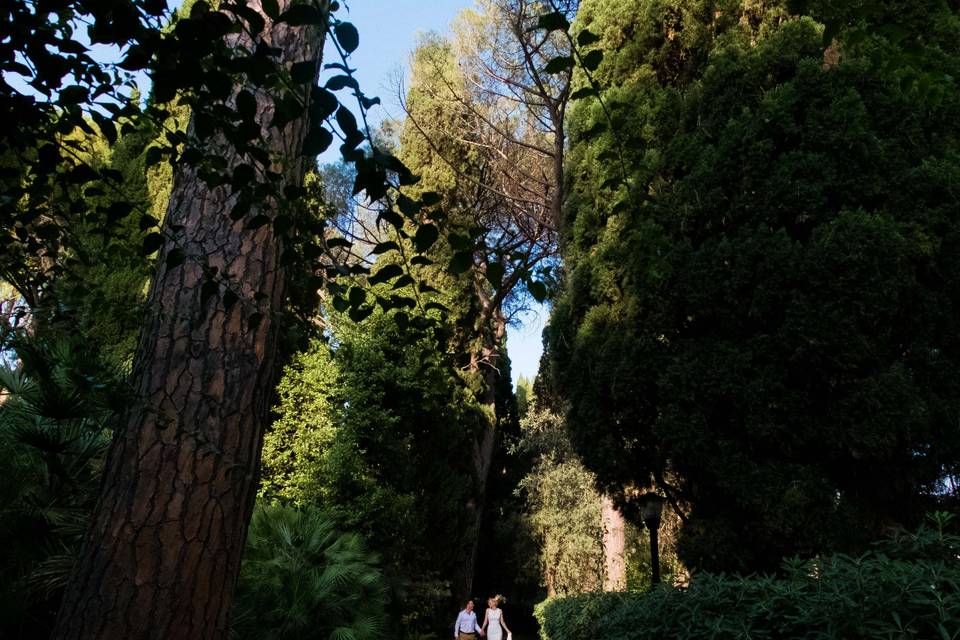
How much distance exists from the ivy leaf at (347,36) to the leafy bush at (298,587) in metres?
5.15

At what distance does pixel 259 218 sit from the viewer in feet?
5.00

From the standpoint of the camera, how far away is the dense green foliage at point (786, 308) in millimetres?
6422

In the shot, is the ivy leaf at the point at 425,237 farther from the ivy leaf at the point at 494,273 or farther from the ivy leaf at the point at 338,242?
the ivy leaf at the point at 338,242

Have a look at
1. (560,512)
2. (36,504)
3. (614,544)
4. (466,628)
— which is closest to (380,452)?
(466,628)

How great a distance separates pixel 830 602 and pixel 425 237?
3042mm

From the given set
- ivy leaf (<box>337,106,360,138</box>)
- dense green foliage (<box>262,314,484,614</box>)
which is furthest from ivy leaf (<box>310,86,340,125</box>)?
dense green foliage (<box>262,314,484,614</box>)

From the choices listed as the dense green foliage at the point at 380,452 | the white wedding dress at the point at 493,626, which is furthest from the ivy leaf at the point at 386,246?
the white wedding dress at the point at 493,626

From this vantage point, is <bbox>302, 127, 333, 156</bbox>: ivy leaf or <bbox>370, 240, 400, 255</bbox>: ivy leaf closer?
<bbox>302, 127, 333, 156</bbox>: ivy leaf

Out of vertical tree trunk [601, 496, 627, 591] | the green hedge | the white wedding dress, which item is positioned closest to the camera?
the green hedge

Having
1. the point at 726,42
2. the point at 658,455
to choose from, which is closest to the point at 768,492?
the point at 658,455

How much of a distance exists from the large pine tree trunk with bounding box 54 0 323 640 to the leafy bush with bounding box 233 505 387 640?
11.9 feet

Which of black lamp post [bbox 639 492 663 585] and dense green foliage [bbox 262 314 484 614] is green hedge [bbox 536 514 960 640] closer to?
black lamp post [bbox 639 492 663 585]

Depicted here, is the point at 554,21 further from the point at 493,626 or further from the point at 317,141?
the point at 493,626

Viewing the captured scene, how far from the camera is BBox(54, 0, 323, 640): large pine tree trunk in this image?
6.41 feet
